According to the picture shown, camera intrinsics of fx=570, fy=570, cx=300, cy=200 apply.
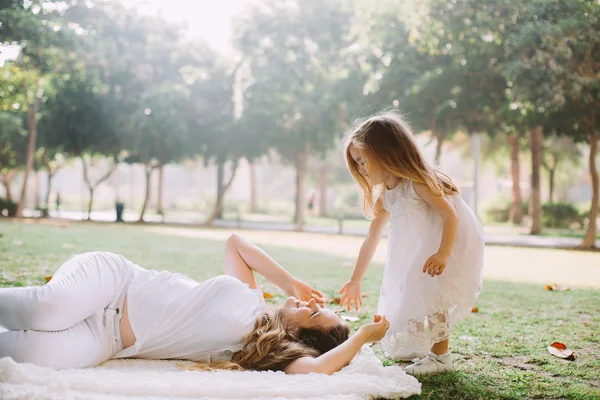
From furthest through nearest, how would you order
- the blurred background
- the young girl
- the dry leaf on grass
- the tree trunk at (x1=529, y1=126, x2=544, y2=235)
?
the tree trunk at (x1=529, y1=126, x2=544, y2=235) < the blurred background < the dry leaf on grass < the young girl

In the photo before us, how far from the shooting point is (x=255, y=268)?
288 centimetres

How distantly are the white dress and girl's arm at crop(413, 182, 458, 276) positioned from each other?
7 cm

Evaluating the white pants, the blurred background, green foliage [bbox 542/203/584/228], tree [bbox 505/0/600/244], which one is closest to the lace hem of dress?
the white pants

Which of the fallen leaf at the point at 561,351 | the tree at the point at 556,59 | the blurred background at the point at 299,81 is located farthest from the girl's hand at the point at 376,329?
the tree at the point at 556,59

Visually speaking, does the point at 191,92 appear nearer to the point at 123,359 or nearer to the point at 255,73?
the point at 255,73

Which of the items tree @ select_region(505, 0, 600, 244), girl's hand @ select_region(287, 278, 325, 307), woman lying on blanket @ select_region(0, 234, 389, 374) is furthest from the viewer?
tree @ select_region(505, 0, 600, 244)

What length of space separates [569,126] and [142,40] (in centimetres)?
1106

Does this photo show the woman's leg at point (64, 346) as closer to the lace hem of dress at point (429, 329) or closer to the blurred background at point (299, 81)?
the lace hem of dress at point (429, 329)

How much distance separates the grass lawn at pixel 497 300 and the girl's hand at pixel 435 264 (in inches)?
17.4

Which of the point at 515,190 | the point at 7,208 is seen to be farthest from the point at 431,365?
the point at 7,208

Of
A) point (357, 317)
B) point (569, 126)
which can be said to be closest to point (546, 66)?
point (569, 126)

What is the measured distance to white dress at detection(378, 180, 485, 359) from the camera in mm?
2557

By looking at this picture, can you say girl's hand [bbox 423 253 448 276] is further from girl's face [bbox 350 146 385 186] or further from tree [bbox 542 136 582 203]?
tree [bbox 542 136 582 203]

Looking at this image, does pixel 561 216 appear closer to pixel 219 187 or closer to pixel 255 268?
pixel 219 187
